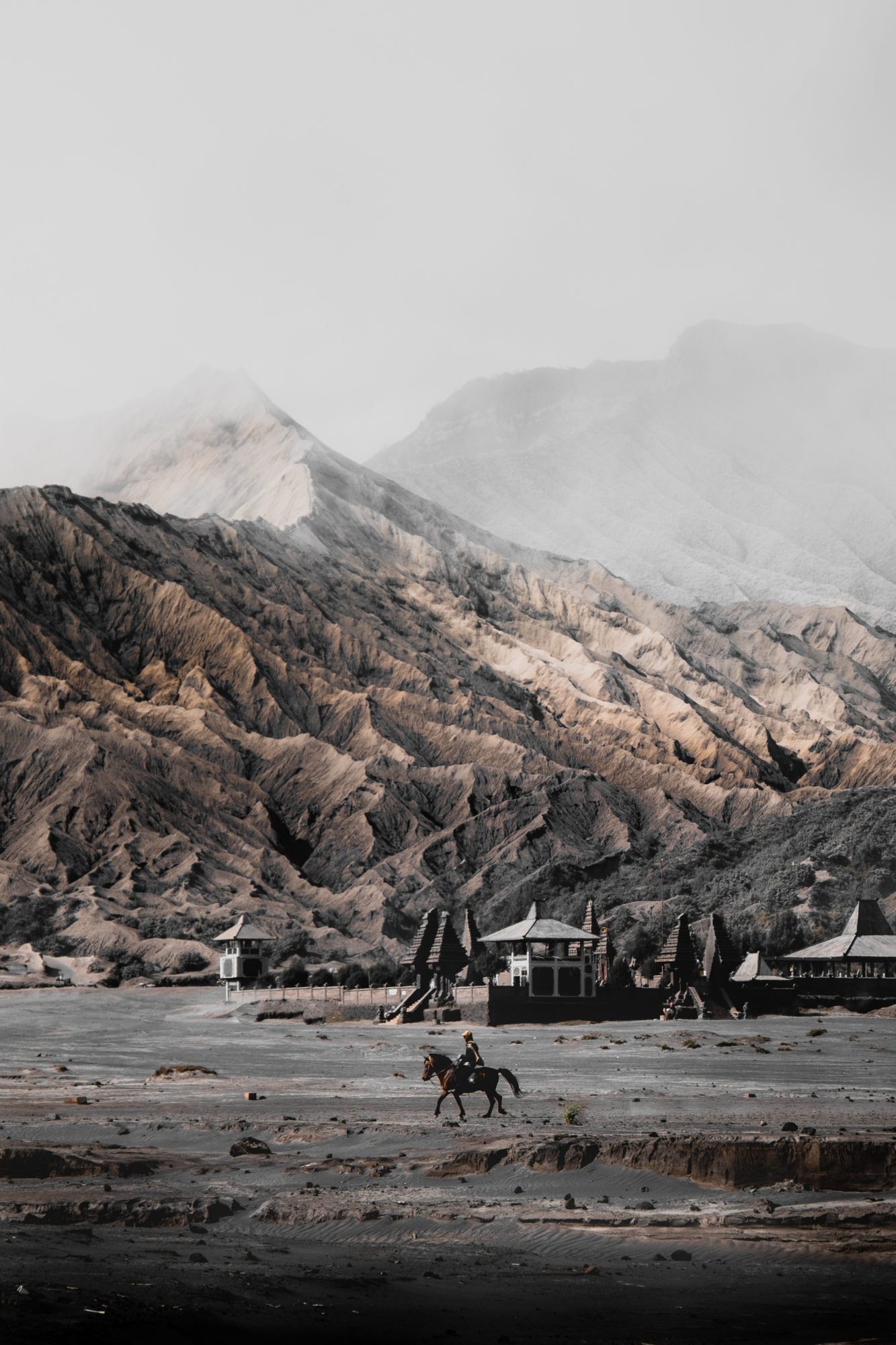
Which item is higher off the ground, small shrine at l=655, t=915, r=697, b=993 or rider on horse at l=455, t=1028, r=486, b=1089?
rider on horse at l=455, t=1028, r=486, b=1089

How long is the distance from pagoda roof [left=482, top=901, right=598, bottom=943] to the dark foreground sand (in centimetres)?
4317

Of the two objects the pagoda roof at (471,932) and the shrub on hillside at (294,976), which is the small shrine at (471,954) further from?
the shrub on hillside at (294,976)

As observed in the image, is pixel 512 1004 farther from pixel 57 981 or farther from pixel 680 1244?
pixel 680 1244

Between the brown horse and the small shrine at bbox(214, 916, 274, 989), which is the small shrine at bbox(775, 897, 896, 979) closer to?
the small shrine at bbox(214, 916, 274, 989)

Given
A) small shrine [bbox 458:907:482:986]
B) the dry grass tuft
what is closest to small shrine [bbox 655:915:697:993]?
small shrine [bbox 458:907:482:986]

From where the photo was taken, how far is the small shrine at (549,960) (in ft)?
270

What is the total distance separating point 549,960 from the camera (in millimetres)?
83000

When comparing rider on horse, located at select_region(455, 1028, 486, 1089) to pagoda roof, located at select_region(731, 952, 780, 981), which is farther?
pagoda roof, located at select_region(731, 952, 780, 981)

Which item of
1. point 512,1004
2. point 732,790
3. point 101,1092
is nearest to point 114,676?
point 732,790

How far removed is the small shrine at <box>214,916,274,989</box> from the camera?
351ft

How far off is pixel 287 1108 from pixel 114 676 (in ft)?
541

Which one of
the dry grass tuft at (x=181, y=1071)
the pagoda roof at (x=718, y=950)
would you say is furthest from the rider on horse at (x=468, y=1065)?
the pagoda roof at (x=718, y=950)

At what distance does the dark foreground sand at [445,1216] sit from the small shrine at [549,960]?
42490 mm

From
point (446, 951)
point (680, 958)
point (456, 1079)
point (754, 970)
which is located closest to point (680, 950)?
point (680, 958)
